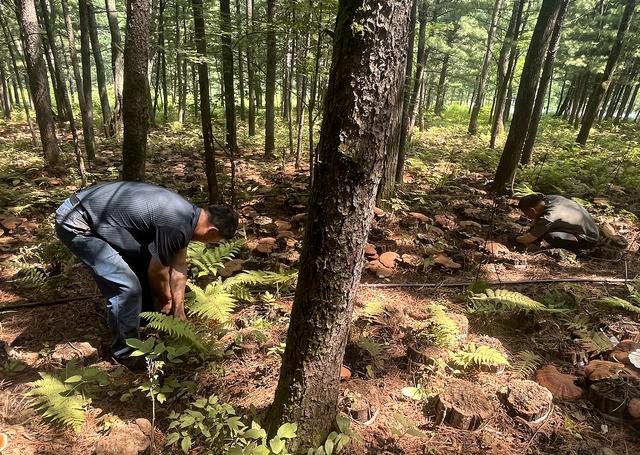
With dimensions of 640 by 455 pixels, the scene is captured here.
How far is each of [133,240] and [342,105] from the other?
8.78 feet

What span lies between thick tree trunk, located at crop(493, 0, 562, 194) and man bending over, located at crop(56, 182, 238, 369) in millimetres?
6905

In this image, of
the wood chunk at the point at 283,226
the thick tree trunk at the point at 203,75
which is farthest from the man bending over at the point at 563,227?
the thick tree trunk at the point at 203,75

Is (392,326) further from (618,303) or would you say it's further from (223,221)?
(618,303)

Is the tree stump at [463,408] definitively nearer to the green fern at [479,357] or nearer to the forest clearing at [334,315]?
the forest clearing at [334,315]

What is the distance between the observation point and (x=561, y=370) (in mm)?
3326

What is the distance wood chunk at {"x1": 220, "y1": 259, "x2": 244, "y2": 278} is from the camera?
467 centimetres

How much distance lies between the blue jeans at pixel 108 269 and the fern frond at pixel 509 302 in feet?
11.3

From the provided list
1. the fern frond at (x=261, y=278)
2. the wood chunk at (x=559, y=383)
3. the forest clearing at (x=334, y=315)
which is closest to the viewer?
the forest clearing at (x=334, y=315)

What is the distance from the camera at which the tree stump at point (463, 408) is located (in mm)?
2686

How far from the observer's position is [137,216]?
11.1 ft

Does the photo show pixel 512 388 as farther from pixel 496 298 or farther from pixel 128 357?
pixel 128 357

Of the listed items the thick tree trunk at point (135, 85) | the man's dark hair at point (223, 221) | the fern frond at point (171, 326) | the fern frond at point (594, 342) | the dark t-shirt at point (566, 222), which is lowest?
the fern frond at point (594, 342)

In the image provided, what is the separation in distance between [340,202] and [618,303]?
381 centimetres

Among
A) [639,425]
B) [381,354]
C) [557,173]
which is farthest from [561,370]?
A: [557,173]
